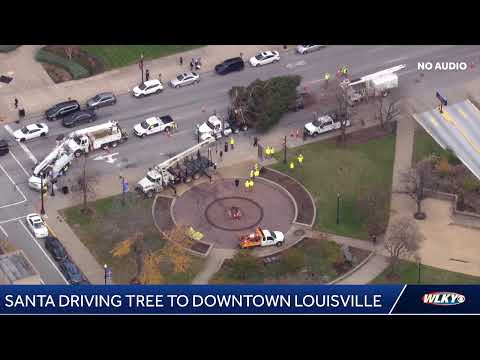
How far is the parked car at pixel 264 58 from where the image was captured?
159375 millimetres

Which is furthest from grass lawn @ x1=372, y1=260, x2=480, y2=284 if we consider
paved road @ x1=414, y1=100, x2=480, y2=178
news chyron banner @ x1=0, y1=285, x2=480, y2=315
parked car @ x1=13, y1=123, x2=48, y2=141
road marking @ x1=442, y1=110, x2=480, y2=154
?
parked car @ x1=13, y1=123, x2=48, y2=141

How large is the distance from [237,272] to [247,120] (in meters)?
26.3

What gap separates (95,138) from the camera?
144125mm

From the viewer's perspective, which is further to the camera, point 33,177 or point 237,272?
point 33,177

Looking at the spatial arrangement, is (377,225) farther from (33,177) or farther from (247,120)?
(33,177)

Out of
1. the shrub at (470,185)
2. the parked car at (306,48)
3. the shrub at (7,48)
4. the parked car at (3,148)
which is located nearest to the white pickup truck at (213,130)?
the parked car at (306,48)

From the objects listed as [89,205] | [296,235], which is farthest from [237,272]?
[89,205]

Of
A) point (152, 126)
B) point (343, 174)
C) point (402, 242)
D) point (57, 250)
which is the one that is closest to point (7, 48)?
point (152, 126)

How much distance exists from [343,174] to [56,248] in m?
31.7

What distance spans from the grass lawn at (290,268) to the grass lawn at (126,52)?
39.8 m

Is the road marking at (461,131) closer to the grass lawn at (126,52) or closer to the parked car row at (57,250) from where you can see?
the grass lawn at (126,52)

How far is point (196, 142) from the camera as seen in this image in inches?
5768

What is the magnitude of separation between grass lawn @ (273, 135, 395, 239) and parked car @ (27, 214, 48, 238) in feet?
85.7

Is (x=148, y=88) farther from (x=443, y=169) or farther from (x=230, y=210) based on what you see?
(x=443, y=169)
